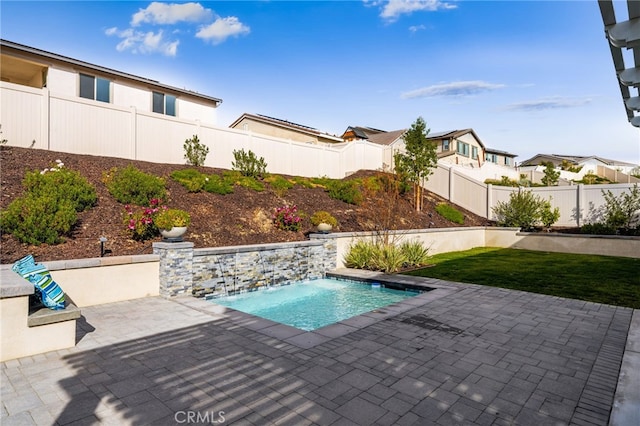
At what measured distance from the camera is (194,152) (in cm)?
1411

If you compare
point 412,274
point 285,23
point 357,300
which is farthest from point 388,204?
point 285,23

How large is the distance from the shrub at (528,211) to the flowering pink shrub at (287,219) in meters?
11.1

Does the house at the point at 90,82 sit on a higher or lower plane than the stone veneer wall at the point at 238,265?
higher

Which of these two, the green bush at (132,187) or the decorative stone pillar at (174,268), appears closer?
the decorative stone pillar at (174,268)

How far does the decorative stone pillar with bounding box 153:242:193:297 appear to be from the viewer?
7.20m

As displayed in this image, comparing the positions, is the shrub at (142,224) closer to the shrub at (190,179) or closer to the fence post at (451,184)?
the shrub at (190,179)

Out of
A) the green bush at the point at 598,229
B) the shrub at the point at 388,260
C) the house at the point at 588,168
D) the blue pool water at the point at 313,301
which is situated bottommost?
the blue pool water at the point at 313,301

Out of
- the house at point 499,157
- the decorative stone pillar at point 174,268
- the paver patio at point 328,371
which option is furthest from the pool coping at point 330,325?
the house at point 499,157

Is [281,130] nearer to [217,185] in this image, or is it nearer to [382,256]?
[217,185]

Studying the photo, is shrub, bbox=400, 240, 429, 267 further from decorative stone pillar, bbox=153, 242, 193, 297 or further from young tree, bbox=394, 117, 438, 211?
young tree, bbox=394, 117, 438, 211

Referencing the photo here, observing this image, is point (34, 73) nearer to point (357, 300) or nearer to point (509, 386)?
point (357, 300)

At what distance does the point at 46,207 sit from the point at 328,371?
22.5 feet

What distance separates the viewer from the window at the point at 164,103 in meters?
19.8

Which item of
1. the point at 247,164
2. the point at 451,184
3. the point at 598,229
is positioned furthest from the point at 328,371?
the point at 451,184
